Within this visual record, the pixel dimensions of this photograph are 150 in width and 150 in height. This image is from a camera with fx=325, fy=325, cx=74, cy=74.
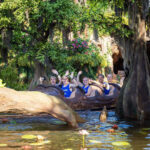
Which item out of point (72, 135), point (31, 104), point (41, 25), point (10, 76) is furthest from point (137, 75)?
point (10, 76)

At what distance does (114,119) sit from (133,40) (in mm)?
2653

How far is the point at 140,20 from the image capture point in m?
10.5

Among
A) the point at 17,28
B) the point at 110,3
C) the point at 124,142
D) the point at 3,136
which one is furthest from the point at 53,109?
the point at 17,28

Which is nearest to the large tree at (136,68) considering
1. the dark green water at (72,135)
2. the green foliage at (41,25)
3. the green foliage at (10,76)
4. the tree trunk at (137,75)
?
the tree trunk at (137,75)

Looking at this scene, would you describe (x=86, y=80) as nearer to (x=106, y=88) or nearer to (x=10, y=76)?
(x=106, y=88)

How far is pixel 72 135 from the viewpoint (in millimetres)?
7355

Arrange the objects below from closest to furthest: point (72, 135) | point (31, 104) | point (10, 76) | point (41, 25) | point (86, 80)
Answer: point (72, 135)
point (31, 104)
point (86, 80)
point (41, 25)
point (10, 76)

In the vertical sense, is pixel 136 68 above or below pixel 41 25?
below

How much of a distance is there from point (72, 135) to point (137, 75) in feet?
12.5

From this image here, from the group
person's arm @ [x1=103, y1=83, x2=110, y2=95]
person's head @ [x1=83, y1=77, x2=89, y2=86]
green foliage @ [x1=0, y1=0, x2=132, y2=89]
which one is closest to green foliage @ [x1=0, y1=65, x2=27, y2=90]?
green foliage @ [x1=0, y1=0, x2=132, y2=89]

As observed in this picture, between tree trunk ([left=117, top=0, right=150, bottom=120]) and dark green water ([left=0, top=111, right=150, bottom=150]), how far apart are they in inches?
24.2

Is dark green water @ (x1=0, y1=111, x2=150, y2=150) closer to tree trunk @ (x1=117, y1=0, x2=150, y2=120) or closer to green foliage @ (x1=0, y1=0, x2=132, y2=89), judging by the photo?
tree trunk @ (x1=117, y1=0, x2=150, y2=120)

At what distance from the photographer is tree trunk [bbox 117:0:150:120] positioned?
10.0 metres

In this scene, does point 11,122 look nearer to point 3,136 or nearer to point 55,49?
point 3,136
